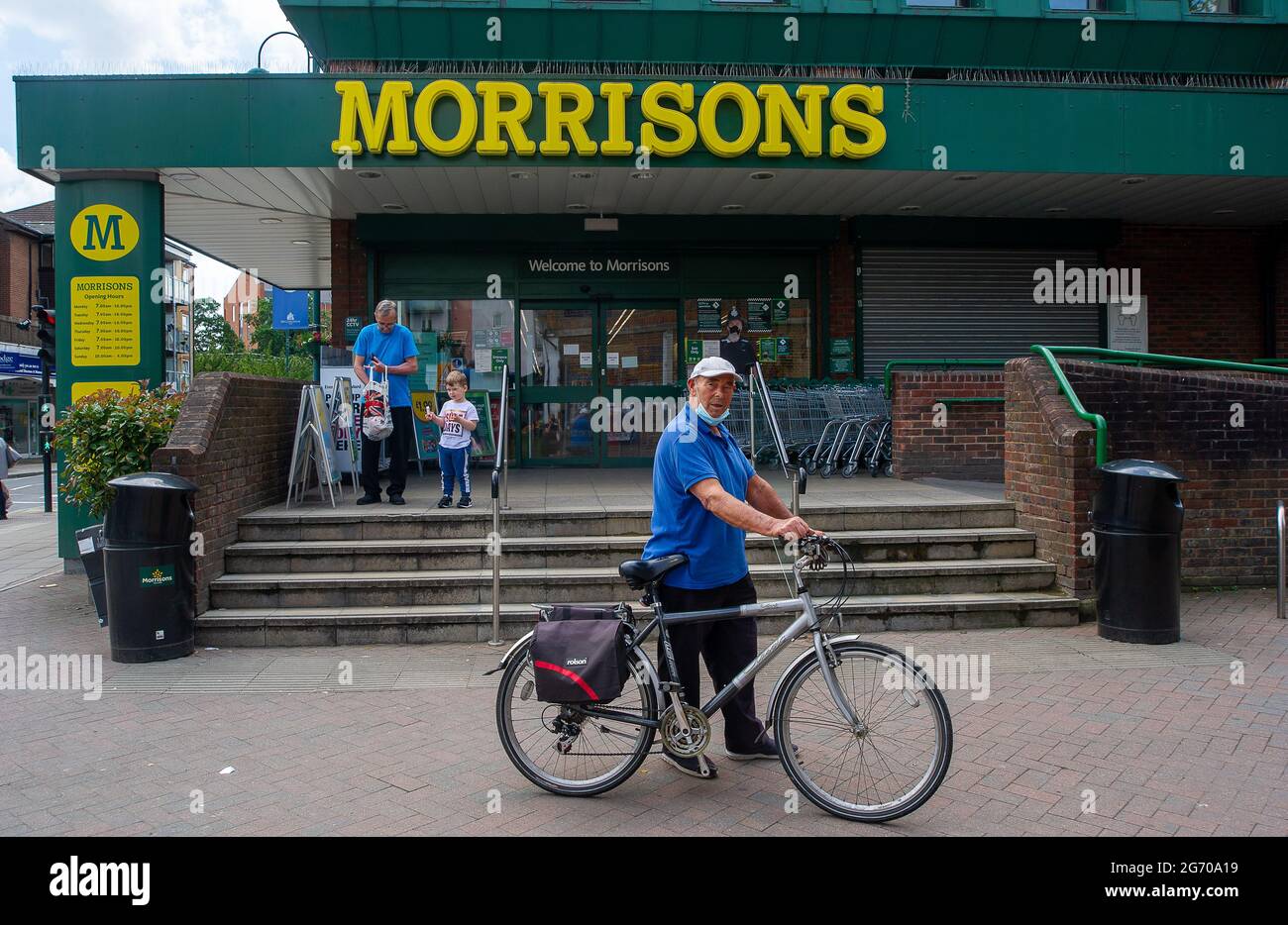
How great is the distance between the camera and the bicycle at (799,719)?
4145mm

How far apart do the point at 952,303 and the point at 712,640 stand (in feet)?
33.9

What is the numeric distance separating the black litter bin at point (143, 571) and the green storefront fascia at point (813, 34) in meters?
7.68

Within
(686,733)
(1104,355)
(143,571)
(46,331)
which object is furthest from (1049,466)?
(46,331)

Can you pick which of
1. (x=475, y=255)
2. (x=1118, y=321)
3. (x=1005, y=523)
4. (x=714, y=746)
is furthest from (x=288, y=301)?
(x=714, y=746)

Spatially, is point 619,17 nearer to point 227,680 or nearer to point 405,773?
point 227,680

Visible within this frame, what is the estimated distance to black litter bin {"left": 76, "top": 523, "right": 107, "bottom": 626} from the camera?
7977 millimetres

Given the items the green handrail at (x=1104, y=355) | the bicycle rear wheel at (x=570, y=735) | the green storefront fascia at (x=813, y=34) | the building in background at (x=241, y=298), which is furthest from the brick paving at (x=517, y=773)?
the building in background at (x=241, y=298)

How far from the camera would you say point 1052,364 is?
Result: 8.49 meters

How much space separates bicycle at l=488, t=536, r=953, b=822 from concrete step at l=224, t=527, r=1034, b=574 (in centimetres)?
358

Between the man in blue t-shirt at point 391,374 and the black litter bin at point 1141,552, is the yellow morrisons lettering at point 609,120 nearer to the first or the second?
the man in blue t-shirt at point 391,374

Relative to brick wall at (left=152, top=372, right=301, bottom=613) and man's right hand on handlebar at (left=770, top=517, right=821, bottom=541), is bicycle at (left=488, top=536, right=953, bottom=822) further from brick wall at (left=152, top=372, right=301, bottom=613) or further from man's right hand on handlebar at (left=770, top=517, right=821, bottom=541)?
brick wall at (left=152, top=372, right=301, bottom=613)

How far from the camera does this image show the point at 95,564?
26.8 feet

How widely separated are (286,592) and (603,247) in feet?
23.6

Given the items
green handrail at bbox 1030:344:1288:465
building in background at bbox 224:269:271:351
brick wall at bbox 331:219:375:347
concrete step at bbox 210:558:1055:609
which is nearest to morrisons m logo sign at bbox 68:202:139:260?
brick wall at bbox 331:219:375:347
